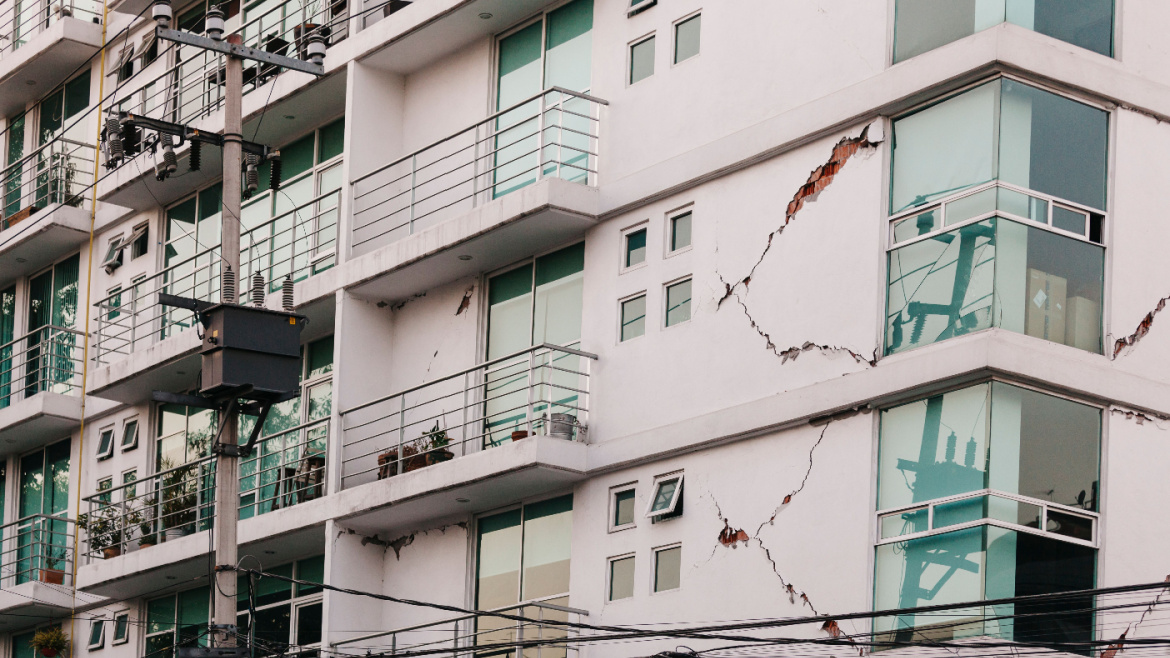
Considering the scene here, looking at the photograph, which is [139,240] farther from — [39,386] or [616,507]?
[616,507]

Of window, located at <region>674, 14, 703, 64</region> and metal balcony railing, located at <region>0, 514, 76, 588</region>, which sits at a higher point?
window, located at <region>674, 14, 703, 64</region>

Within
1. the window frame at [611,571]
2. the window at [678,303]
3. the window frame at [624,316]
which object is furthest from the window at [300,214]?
the window frame at [611,571]

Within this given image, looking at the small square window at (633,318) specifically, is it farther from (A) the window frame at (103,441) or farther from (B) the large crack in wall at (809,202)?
(A) the window frame at (103,441)

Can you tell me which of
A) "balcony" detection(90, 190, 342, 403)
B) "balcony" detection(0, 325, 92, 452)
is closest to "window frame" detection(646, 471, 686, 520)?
"balcony" detection(90, 190, 342, 403)

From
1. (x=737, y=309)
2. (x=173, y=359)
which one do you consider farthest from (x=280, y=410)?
(x=737, y=309)

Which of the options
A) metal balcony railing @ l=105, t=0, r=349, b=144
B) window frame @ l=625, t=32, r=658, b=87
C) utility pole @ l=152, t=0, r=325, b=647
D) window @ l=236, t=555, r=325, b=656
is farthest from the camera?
metal balcony railing @ l=105, t=0, r=349, b=144

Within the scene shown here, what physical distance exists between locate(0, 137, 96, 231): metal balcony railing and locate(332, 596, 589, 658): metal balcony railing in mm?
11593

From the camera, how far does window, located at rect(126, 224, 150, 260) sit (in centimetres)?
3036

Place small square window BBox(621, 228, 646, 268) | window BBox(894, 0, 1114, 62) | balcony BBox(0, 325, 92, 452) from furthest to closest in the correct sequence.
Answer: balcony BBox(0, 325, 92, 452)
small square window BBox(621, 228, 646, 268)
window BBox(894, 0, 1114, 62)

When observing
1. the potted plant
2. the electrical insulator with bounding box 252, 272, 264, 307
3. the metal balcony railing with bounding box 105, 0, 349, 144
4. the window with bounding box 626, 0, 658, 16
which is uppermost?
the metal balcony railing with bounding box 105, 0, 349, 144

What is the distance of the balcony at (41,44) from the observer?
32.0m

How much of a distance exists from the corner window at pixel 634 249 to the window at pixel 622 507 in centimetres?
243

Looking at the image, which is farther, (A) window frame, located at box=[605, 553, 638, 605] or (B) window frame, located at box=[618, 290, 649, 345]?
(B) window frame, located at box=[618, 290, 649, 345]

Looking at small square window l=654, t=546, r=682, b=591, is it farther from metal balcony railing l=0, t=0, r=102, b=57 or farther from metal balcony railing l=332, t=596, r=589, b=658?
metal balcony railing l=0, t=0, r=102, b=57
